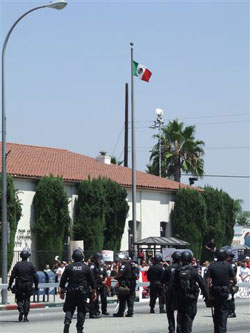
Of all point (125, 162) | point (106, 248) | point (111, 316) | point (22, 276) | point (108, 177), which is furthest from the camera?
point (125, 162)

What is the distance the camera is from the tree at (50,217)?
45469mm

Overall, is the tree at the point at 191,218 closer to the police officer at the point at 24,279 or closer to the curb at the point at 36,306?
the curb at the point at 36,306

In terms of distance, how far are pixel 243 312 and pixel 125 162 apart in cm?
4039

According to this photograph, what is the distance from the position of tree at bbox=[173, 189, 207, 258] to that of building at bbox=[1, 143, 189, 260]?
0.69m

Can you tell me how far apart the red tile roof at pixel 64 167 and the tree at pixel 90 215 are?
1095 millimetres

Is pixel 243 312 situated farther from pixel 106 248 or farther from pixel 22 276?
pixel 106 248

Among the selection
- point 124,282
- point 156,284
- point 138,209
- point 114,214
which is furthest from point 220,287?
point 138,209

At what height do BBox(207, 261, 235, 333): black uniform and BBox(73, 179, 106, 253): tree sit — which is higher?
BBox(73, 179, 106, 253): tree

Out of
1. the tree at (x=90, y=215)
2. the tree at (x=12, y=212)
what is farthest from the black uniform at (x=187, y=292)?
the tree at (x=90, y=215)

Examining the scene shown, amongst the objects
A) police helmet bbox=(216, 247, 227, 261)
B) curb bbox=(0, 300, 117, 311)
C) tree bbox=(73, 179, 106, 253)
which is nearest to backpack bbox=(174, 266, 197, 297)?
police helmet bbox=(216, 247, 227, 261)

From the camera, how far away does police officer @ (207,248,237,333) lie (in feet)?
50.3

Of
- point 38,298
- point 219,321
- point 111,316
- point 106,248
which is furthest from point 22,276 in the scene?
point 106,248

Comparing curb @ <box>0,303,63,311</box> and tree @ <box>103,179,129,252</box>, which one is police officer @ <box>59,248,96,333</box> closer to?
curb @ <box>0,303,63,311</box>

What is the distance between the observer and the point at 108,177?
52.4 metres
